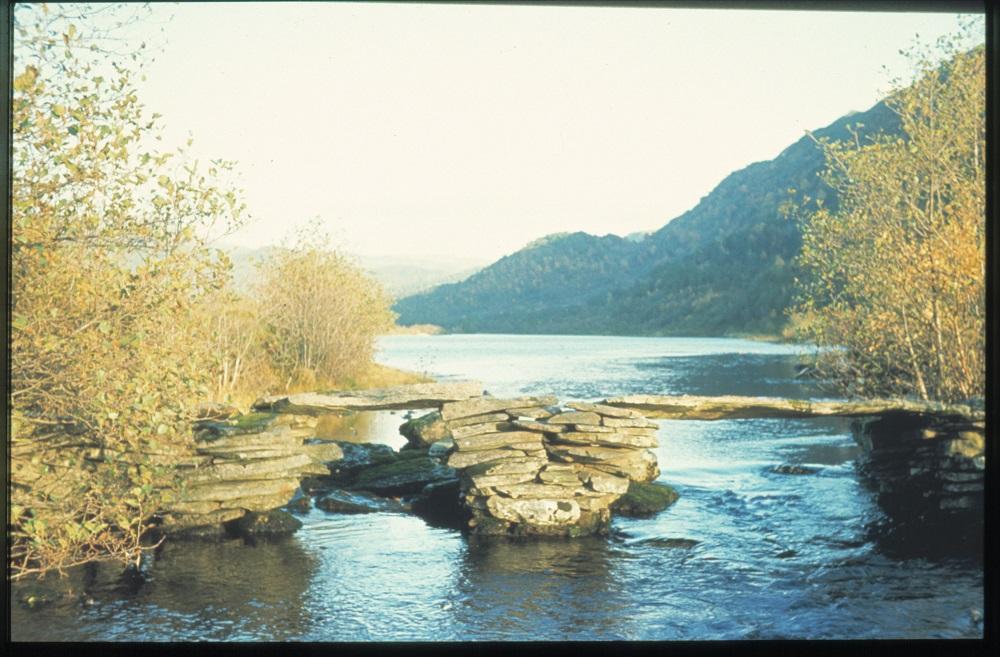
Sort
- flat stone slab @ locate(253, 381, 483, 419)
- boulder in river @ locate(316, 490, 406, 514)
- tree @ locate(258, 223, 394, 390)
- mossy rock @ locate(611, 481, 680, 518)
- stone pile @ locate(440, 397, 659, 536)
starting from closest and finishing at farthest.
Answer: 1. stone pile @ locate(440, 397, 659, 536)
2. flat stone slab @ locate(253, 381, 483, 419)
3. boulder in river @ locate(316, 490, 406, 514)
4. mossy rock @ locate(611, 481, 680, 518)
5. tree @ locate(258, 223, 394, 390)

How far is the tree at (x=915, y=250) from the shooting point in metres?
11.1

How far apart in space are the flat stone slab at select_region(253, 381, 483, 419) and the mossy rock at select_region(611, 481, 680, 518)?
260 cm

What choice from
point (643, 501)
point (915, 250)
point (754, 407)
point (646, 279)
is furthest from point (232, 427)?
point (646, 279)

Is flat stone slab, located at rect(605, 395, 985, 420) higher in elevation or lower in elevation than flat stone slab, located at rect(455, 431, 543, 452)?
higher

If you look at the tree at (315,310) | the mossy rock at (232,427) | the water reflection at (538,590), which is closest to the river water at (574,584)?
the water reflection at (538,590)

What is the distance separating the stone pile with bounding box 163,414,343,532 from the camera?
35.7 feet

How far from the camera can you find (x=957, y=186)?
1148cm

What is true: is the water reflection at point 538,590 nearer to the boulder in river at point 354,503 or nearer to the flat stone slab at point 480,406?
the flat stone slab at point 480,406

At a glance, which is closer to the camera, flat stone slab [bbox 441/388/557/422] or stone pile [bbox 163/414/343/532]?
stone pile [bbox 163/414/343/532]

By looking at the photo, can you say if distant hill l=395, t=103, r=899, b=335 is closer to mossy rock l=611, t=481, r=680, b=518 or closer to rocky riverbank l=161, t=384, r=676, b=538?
mossy rock l=611, t=481, r=680, b=518

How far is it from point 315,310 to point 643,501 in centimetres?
1135

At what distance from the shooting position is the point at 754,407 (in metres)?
12.9

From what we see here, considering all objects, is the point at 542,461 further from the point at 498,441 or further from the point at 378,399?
the point at 378,399

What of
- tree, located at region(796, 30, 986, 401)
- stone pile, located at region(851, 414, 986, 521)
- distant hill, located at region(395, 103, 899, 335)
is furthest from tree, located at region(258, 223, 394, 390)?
distant hill, located at region(395, 103, 899, 335)
